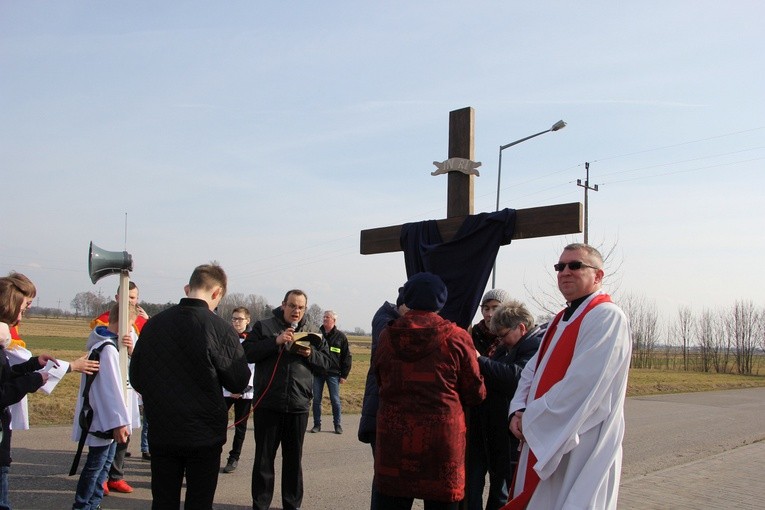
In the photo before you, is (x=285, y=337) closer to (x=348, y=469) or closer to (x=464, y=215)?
(x=464, y=215)

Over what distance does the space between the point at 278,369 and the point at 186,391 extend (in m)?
2.07

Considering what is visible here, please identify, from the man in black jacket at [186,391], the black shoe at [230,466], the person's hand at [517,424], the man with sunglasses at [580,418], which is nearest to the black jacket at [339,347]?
the black shoe at [230,466]

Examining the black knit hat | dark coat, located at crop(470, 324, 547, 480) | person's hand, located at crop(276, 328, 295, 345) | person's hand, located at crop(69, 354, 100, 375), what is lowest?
dark coat, located at crop(470, 324, 547, 480)

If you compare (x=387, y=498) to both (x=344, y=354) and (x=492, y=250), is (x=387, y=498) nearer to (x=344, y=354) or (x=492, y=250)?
(x=492, y=250)

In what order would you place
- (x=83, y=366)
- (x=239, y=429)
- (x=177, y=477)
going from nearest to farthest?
(x=177, y=477) < (x=83, y=366) < (x=239, y=429)

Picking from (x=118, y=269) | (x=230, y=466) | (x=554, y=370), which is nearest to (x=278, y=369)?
(x=118, y=269)

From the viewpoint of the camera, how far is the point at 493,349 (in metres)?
5.56

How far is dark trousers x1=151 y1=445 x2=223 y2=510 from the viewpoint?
410 cm

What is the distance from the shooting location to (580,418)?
3424 millimetres

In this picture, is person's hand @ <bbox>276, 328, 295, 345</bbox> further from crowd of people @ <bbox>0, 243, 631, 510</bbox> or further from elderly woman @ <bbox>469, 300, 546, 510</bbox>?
elderly woman @ <bbox>469, 300, 546, 510</bbox>

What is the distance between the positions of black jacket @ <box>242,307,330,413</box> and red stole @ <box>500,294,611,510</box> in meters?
2.83

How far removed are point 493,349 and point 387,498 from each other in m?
1.88

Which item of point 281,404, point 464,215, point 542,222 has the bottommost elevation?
point 281,404

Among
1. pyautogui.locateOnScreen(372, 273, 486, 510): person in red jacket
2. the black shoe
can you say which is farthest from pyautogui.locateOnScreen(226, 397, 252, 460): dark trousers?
pyautogui.locateOnScreen(372, 273, 486, 510): person in red jacket
